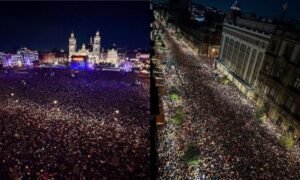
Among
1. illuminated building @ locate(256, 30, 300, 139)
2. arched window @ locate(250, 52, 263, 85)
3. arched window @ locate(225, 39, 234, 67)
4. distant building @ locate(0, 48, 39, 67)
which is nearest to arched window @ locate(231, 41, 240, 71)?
arched window @ locate(225, 39, 234, 67)

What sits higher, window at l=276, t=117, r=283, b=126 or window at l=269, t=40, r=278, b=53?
window at l=269, t=40, r=278, b=53

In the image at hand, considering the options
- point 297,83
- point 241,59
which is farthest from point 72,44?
point 297,83

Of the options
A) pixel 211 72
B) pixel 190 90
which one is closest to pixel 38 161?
pixel 190 90

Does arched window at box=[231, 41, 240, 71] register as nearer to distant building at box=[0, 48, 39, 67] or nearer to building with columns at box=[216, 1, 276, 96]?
building with columns at box=[216, 1, 276, 96]

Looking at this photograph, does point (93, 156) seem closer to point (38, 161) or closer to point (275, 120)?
point (38, 161)

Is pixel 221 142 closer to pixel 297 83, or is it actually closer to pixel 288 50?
pixel 297 83
